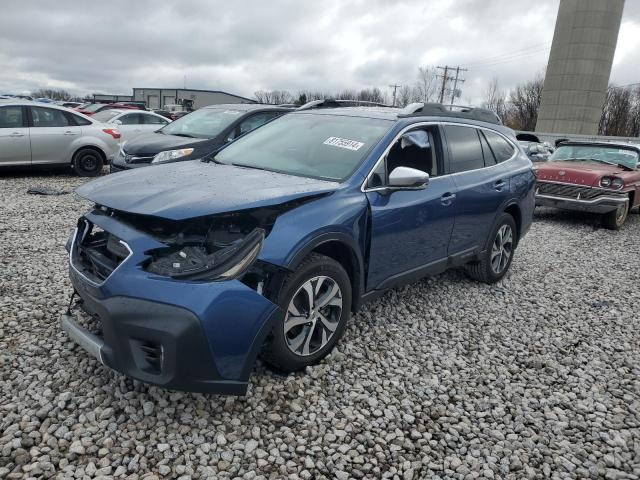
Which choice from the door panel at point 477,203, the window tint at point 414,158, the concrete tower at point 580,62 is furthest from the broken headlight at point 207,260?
the concrete tower at point 580,62

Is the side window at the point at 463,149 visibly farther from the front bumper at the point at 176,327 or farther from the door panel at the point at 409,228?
the front bumper at the point at 176,327

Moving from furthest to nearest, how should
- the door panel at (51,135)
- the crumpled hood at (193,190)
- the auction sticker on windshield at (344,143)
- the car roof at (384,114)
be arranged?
the door panel at (51,135) → the car roof at (384,114) → the auction sticker on windshield at (344,143) → the crumpled hood at (193,190)

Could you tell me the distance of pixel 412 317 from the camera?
14.4 ft

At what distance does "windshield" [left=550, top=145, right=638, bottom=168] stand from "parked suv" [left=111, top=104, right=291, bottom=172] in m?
6.31

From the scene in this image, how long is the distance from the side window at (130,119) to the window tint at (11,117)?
149 inches

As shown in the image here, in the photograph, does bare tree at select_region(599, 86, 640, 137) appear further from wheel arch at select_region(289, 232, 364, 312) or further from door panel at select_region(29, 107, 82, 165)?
wheel arch at select_region(289, 232, 364, 312)

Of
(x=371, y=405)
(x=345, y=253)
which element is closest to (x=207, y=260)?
(x=345, y=253)

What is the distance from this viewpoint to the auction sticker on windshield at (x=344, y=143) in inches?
148

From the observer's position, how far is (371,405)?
3.06 meters

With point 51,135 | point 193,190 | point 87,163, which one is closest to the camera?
point 193,190

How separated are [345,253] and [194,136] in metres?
5.91

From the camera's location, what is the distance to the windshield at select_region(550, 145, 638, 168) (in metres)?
→ 10.0

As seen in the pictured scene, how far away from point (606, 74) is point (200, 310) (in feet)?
182

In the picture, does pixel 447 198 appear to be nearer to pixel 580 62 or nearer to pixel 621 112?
pixel 580 62
